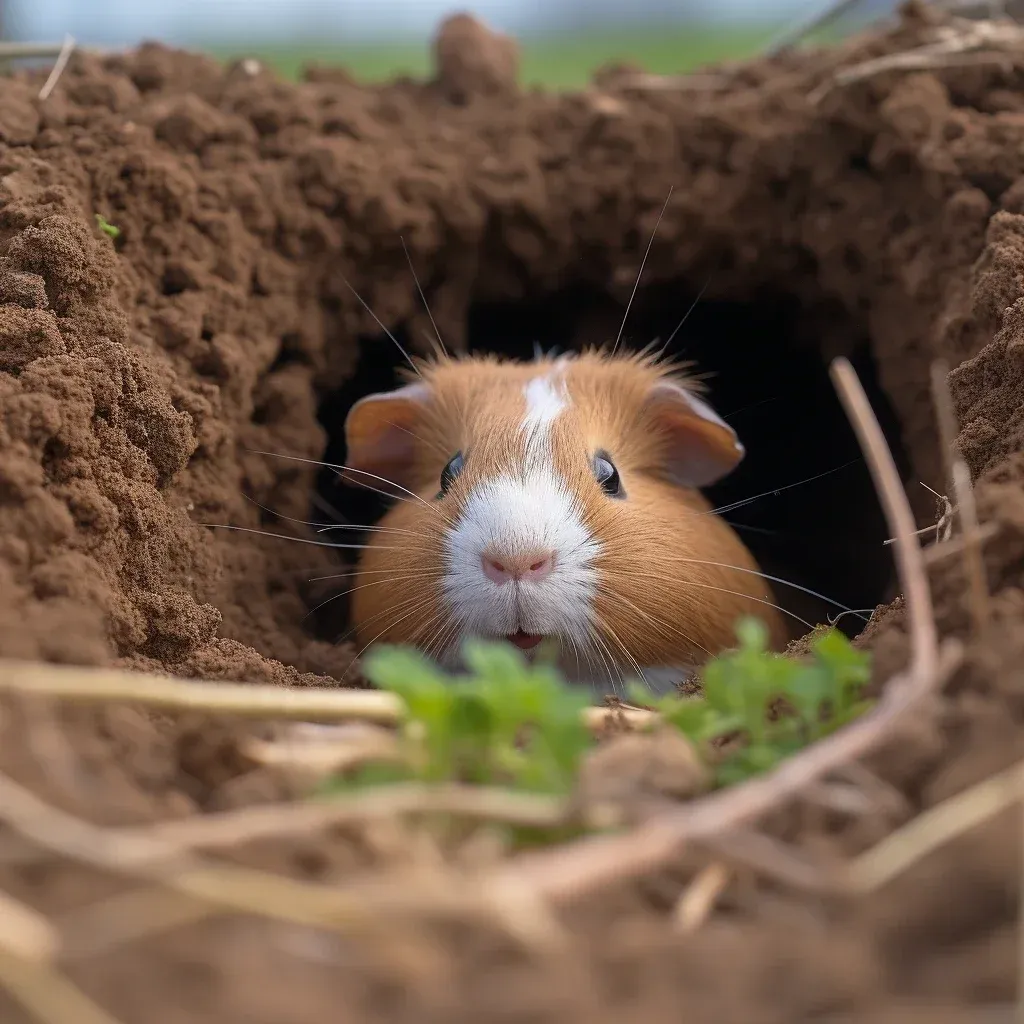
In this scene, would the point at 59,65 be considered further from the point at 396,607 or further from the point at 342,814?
the point at 342,814

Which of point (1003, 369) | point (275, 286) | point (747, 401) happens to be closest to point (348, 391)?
point (275, 286)

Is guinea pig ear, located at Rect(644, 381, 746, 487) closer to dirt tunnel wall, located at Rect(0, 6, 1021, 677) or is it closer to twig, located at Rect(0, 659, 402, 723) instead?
dirt tunnel wall, located at Rect(0, 6, 1021, 677)

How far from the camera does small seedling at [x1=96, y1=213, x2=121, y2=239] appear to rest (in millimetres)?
3649

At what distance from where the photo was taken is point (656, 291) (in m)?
5.38

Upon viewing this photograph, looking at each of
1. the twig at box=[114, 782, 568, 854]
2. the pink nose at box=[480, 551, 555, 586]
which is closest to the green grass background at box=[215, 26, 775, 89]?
the pink nose at box=[480, 551, 555, 586]

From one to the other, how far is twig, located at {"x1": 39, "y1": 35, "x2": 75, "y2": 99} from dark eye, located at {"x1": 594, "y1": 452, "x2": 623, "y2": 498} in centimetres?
236

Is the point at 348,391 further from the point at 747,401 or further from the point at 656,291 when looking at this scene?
the point at 747,401

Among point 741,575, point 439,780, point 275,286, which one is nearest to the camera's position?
point 439,780

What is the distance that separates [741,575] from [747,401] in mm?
2181

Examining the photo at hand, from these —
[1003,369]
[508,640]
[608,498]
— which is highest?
[1003,369]

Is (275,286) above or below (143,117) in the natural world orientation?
below

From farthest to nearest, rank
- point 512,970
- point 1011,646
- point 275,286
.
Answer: point 275,286 < point 1011,646 < point 512,970

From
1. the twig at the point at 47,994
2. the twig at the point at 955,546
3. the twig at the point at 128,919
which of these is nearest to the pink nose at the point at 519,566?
the twig at the point at 955,546

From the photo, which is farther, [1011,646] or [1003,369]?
[1003,369]
